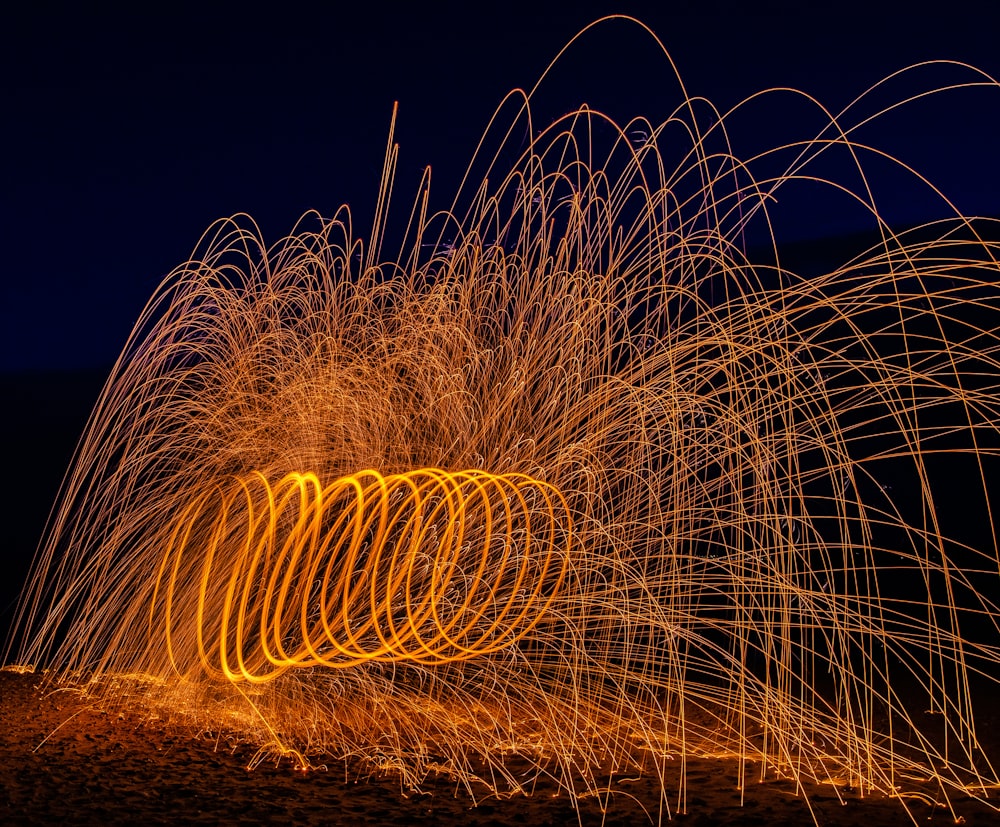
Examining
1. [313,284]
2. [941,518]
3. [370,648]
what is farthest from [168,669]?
[941,518]

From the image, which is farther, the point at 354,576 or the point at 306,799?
the point at 354,576

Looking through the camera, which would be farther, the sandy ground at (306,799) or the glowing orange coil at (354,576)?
the glowing orange coil at (354,576)

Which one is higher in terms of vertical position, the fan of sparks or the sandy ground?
the fan of sparks

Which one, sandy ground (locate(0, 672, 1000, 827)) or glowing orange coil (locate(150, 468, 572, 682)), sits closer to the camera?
sandy ground (locate(0, 672, 1000, 827))

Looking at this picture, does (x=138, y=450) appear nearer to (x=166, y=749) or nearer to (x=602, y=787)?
(x=166, y=749)

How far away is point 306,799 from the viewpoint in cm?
589

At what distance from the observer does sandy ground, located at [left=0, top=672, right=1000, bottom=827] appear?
18.2ft

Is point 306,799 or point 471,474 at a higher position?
point 471,474

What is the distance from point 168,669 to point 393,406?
274cm

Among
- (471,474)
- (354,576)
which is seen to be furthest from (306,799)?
(354,576)

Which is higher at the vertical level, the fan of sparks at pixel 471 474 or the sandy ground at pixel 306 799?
the fan of sparks at pixel 471 474

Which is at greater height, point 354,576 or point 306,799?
point 354,576

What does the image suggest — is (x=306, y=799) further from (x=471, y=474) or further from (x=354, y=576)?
(x=354, y=576)

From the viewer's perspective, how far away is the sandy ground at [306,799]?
219 inches
